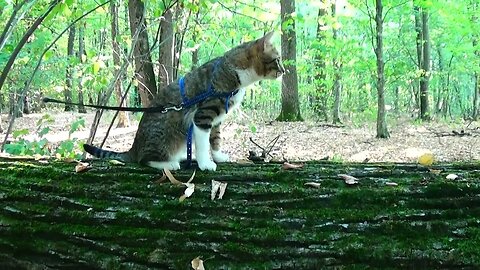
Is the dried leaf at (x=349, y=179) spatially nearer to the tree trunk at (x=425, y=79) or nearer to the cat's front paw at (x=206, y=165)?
the cat's front paw at (x=206, y=165)

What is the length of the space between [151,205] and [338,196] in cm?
106

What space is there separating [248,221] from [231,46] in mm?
10463

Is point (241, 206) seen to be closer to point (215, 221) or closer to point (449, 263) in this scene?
point (215, 221)

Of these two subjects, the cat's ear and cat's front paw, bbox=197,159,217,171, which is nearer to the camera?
cat's front paw, bbox=197,159,217,171

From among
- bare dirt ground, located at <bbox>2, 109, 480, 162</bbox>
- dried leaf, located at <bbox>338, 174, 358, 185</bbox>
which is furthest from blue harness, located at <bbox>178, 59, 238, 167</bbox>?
bare dirt ground, located at <bbox>2, 109, 480, 162</bbox>

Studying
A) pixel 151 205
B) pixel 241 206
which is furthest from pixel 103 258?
pixel 241 206

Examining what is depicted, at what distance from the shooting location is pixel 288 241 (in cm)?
220

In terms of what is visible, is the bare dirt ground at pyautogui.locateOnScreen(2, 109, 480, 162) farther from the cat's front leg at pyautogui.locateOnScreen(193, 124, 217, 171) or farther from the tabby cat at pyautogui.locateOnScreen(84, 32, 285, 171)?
the cat's front leg at pyautogui.locateOnScreen(193, 124, 217, 171)

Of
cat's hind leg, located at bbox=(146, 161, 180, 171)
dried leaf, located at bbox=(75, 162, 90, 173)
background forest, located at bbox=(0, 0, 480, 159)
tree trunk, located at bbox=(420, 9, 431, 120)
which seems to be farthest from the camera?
tree trunk, located at bbox=(420, 9, 431, 120)

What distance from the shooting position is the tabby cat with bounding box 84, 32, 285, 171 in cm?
362

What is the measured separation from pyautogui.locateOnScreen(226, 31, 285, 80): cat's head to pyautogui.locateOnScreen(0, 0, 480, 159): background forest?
1277 mm

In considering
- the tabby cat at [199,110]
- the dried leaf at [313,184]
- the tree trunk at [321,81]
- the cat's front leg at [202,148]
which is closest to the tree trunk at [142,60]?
the tabby cat at [199,110]

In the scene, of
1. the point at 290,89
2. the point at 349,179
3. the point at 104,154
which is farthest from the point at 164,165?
the point at 290,89

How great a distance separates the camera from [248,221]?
2385mm
